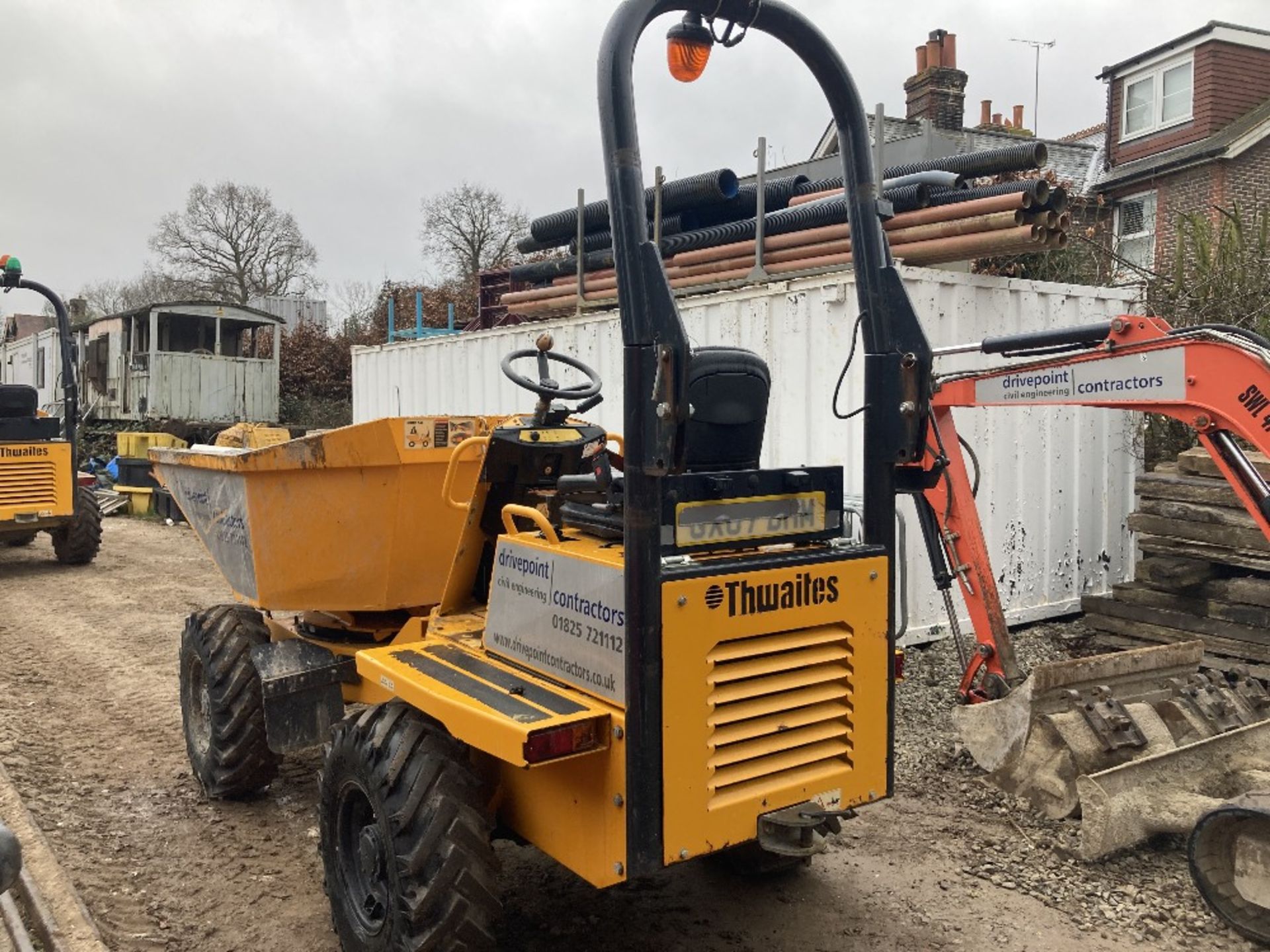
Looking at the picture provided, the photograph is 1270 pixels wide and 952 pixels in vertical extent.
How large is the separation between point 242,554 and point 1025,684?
350 cm

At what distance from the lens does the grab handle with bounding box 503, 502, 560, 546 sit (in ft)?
10.1

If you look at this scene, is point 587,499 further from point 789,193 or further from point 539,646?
point 789,193

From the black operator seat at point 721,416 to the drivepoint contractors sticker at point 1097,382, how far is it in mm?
2330

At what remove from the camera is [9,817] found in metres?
4.33

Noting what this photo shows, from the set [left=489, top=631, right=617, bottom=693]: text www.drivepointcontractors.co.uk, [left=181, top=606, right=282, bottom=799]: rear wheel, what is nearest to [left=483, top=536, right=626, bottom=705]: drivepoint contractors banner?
[left=489, top=631, right=617, bottom=693]: text www.drivepointcontractors.co.uk

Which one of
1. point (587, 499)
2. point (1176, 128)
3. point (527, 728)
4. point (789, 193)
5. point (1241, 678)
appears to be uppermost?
point (1176, 128)

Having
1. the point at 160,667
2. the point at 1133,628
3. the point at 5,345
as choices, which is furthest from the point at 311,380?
the point at 1133,628

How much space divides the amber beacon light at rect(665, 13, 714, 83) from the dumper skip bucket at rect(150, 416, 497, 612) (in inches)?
65.4

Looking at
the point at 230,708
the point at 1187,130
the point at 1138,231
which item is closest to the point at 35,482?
the point at 230,708

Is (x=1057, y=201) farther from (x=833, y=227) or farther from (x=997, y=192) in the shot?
(x=833, y=227)

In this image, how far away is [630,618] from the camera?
8.43 feet

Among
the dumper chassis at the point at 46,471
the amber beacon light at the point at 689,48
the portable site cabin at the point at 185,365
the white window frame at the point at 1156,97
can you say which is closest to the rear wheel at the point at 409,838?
the amber beacon light at the point at 689,48

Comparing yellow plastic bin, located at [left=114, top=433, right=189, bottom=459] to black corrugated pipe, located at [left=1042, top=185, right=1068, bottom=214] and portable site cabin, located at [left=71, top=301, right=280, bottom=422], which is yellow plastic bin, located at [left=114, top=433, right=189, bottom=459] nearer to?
portable site cabin, located at [left=71, top=301, right=280, bottom=422]

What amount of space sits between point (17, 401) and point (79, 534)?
1555mm
